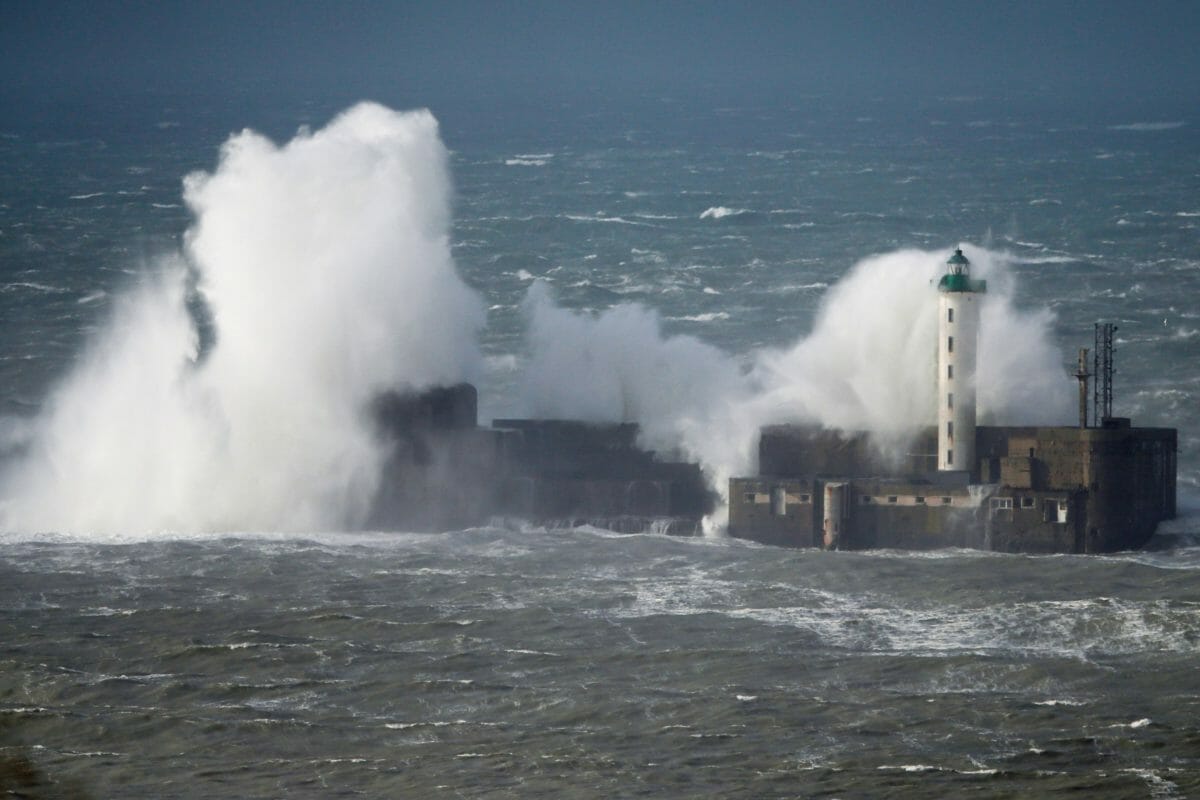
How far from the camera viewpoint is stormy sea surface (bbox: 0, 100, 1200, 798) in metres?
33.4

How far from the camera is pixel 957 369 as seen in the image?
5256 centimetres

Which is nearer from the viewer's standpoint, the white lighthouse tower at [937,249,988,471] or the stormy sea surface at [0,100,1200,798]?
the stormy sea surface at [0,100,1200,798]

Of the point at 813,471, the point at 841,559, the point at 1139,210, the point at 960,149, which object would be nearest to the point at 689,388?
the point at 813,471

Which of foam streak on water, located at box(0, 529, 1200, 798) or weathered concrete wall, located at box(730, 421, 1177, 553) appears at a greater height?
weathered concrete wall, located at box(730, 421, 1177, 553)

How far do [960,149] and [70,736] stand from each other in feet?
253

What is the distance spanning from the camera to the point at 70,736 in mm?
35188

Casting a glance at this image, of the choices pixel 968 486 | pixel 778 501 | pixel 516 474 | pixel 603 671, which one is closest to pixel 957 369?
pixel 968 486

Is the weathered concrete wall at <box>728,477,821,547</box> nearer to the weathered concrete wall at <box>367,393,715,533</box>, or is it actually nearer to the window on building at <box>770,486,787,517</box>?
the window on building at <box>770,486,787,517</box>

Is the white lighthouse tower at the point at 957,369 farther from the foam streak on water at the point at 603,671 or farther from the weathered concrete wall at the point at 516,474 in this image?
the weathered concrete wall at the point at 516,474

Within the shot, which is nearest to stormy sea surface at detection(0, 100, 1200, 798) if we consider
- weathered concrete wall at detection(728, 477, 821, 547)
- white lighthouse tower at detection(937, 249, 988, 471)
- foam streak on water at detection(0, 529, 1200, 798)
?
foam streak on water at detection(0, 529, 1200, 798)

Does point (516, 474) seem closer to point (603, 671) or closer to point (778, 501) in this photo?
point (778, 501)

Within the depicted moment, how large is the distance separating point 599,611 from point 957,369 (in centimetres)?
1258

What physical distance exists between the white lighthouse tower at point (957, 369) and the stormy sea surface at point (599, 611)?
128 inches

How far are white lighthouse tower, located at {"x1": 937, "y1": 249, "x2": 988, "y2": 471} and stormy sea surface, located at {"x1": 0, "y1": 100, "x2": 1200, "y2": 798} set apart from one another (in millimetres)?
3250
